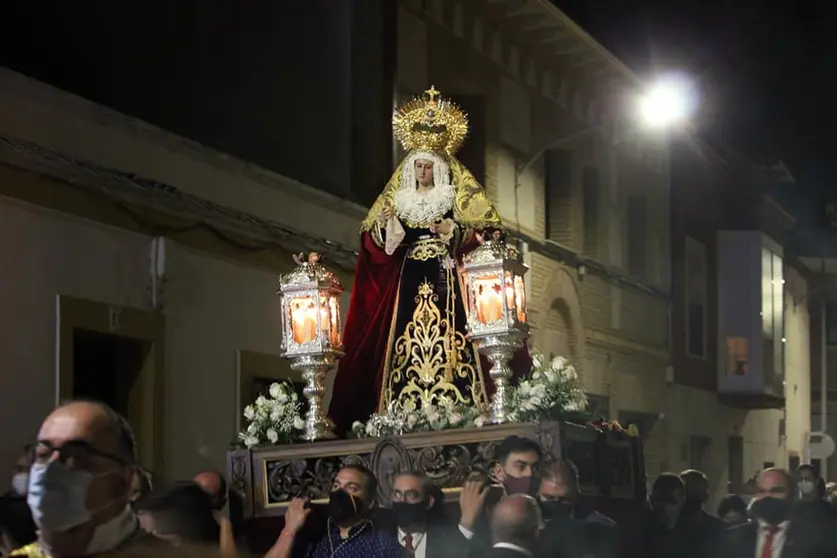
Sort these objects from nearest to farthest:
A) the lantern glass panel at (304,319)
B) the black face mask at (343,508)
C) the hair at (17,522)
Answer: the hair at (17,522) → the black face mask at (343,508) → the lantern glass panel at (304,319)

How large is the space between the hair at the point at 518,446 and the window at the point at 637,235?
52.0ft

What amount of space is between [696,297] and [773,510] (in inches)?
753

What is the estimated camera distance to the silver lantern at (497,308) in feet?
28.3

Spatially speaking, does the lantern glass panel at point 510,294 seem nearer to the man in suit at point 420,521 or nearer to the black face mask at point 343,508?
the man in suit at point 420,521

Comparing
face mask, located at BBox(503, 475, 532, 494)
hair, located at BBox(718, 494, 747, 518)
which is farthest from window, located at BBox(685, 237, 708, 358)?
face mask, located at BBox(503, 475, 532, 494)

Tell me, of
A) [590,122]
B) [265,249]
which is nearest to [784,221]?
[590,122]

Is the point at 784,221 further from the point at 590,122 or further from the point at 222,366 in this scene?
the point at 222,366

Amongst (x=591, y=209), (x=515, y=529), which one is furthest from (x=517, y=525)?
(x=591, y=209)

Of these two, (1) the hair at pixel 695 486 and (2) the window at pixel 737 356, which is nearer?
(1) the hair at pixel 695 486

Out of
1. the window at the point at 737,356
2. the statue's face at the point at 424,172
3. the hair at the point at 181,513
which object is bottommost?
the hair at the point at 181,513

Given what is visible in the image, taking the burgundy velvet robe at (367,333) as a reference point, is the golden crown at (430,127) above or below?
above

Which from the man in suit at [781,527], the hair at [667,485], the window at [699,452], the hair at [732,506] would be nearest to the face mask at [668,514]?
the hair at [667,485]

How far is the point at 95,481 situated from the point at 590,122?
18922 millimetres

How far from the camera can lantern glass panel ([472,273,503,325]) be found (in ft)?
28.4
